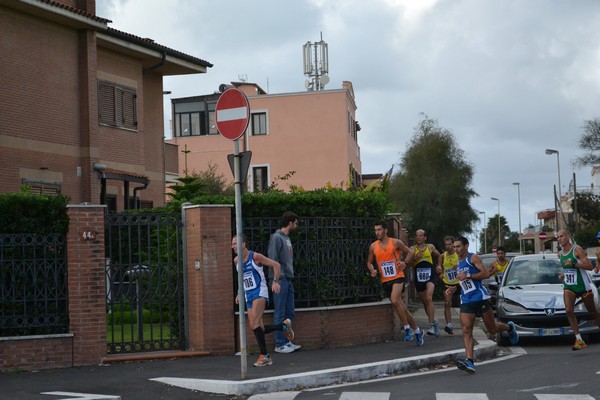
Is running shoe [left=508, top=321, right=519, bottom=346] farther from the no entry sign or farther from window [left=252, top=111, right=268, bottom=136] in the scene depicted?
window [left=252, top=111, right=268, bottom=136]

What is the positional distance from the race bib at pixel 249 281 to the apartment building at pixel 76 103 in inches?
380

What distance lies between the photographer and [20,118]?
22.6 meters

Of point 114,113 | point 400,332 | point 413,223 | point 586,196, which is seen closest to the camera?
point 400,332

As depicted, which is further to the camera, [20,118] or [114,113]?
[114,113]

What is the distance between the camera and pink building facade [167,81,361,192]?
56750mm

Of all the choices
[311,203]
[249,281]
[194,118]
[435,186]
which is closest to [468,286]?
[249,281]

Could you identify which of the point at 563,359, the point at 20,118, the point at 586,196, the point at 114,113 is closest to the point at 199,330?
the point at 563,359

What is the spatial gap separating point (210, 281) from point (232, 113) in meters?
3.36

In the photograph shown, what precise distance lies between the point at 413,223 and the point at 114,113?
22.0 m

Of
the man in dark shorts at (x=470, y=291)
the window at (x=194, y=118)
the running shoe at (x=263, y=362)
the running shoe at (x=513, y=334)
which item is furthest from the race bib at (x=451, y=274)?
the window at (x=194, y=118)

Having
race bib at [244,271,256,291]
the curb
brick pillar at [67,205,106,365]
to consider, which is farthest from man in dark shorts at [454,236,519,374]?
brick pillar at [67,205,106,365]

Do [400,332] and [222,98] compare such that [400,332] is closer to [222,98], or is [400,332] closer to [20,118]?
[222,98]

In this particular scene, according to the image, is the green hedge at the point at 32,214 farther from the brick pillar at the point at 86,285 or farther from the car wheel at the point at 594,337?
the car wheel at the point at 594,337

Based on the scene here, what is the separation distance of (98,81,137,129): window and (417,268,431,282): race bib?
1232 centimetres
